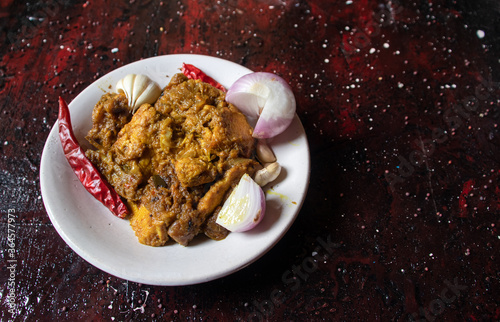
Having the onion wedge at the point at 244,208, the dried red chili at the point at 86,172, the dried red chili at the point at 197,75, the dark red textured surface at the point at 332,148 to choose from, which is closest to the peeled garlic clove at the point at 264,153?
the onion wedge at the point at 244,208

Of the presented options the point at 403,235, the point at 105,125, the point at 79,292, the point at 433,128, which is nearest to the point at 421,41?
the point at 433,128

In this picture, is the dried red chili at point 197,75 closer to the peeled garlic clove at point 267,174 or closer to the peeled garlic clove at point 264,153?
the peeled garlic clove at point 264,153

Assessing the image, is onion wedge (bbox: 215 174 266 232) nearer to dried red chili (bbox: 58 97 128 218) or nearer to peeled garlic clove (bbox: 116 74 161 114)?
dried red chili (bbox: 58 97 128 218)

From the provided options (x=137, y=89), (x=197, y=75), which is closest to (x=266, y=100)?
(x=197, y=75)

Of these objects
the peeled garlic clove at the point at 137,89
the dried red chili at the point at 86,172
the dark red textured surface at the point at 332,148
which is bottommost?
the dark red textured surface at the point at 332,148

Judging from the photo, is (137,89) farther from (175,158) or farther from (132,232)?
(132,232)

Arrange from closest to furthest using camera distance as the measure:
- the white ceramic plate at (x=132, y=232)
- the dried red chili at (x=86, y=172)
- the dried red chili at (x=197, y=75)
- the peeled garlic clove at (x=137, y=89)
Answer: the white ceramic plate at (x=132, y=232) < the dried red chili at (x=86, y=172) < the peeled garlic clove at (x=137, y=89) < the dried red chili at (x=197, y=75)

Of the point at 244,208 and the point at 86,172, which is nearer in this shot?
the point at 244,208
